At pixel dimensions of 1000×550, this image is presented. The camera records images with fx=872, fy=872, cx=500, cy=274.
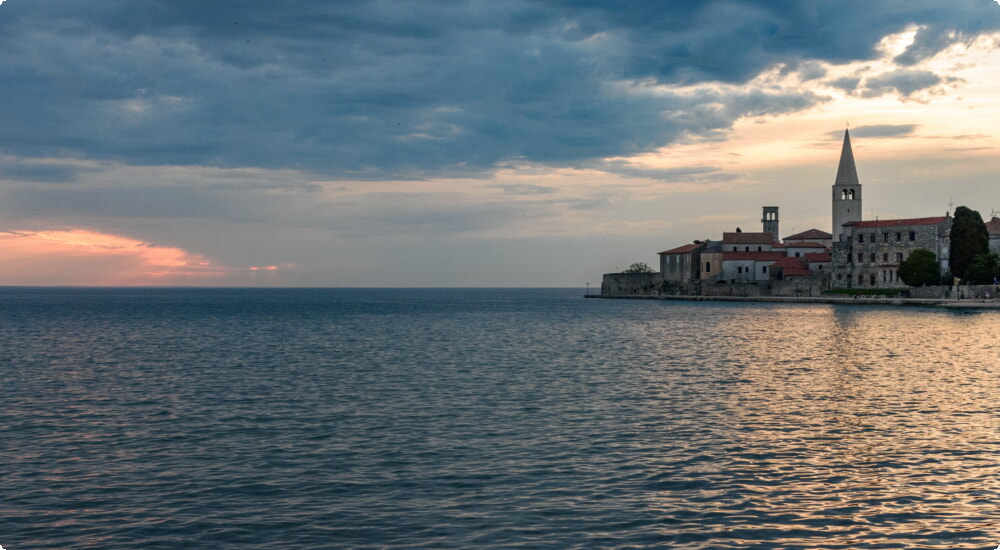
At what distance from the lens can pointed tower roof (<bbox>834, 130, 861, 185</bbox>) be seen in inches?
6004

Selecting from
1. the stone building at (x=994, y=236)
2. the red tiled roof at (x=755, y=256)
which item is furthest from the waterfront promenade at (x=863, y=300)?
the stone building at (x=994, y=236)

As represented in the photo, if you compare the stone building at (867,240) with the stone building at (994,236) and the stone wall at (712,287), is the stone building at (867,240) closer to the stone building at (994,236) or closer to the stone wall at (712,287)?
the stone wall at (712,287)

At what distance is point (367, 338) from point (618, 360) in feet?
95.5

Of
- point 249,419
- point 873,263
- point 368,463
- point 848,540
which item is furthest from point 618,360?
point 873,263

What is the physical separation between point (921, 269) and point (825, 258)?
90.2ft

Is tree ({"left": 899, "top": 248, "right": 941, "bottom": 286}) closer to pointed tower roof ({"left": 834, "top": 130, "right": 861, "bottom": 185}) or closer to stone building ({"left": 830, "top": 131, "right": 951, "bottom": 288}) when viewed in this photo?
stone building ({"left": 830, "top": 131, "right": 951, "bottom": 288})

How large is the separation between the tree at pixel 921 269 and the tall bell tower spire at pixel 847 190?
2353 cm

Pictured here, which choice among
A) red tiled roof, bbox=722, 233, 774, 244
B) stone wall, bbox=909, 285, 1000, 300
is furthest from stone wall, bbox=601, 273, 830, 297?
stone wall, bbox=909, 285, 1000, 300

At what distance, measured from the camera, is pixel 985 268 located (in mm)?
114250

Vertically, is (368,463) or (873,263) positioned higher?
(873,263)

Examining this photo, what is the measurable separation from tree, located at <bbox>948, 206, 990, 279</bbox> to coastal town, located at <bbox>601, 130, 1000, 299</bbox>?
3991 mm

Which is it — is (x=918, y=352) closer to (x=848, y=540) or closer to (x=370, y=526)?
(x=848, y=540)

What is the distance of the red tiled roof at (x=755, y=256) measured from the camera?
159 m

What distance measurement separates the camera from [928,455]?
853 inches
